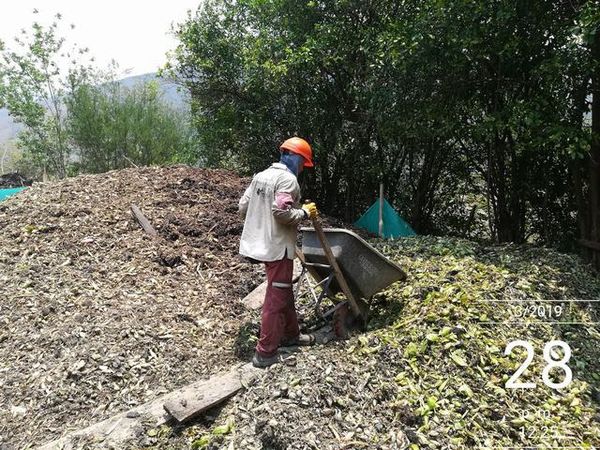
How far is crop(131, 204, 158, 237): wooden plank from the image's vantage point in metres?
5.48

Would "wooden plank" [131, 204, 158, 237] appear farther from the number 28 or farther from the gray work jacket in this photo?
the number 28

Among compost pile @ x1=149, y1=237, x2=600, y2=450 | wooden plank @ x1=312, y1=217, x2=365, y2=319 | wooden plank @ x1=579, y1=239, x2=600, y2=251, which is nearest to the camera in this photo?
compost pile @ x1=149, y1=237, x2=600, y2=450

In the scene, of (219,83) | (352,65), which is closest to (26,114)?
(219,83)

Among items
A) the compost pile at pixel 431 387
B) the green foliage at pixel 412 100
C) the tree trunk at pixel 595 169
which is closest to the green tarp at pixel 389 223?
the green foliage at pixel 412 100

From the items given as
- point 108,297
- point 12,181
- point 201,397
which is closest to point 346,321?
point 201,397

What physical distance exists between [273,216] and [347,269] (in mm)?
748

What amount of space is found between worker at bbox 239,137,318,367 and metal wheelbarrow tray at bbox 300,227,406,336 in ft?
0.84

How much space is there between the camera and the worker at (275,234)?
10.8 ft

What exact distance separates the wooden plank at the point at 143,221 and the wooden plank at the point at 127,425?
2642 mm

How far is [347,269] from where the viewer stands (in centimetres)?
363

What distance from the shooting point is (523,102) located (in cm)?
470

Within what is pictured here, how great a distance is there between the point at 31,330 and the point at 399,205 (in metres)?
5.53

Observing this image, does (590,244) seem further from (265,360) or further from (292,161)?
(265,360)

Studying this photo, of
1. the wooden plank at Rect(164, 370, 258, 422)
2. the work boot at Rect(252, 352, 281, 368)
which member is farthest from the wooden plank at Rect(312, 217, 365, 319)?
the wooden plank at Rect(164, 370, 258, 422)
